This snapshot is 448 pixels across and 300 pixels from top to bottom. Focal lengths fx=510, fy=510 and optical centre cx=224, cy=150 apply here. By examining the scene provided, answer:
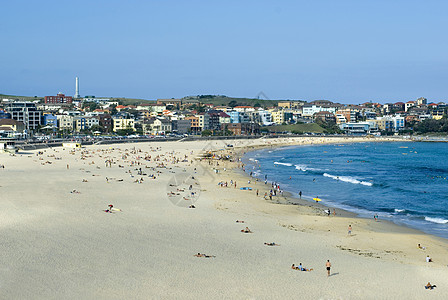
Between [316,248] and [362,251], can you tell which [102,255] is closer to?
[316,248]

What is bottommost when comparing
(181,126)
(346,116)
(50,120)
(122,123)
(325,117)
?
(181,126)

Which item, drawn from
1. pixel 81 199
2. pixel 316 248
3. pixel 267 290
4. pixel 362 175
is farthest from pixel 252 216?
pixel 362 175

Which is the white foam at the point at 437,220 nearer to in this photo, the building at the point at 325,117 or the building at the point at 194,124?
the building at the point at 194,124

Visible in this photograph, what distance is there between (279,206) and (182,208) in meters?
6.48

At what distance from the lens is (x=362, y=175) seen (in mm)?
51625

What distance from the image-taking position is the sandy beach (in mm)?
16203

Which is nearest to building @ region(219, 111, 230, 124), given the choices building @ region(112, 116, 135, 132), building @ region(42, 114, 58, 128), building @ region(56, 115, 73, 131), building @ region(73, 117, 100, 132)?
building @ region(112, 116, 135, 132)

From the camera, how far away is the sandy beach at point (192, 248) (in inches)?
638

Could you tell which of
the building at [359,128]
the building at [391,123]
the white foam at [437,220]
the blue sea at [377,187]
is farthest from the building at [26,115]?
the building at [391,123]

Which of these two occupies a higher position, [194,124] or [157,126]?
[194,124]

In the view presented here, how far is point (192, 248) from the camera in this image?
20562mm

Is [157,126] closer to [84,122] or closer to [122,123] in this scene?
[122,123]

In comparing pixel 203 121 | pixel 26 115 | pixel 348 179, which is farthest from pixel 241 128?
pixel 348 179

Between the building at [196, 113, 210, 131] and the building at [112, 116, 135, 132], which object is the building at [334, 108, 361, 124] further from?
the building at [112, 116, 135, 132]
